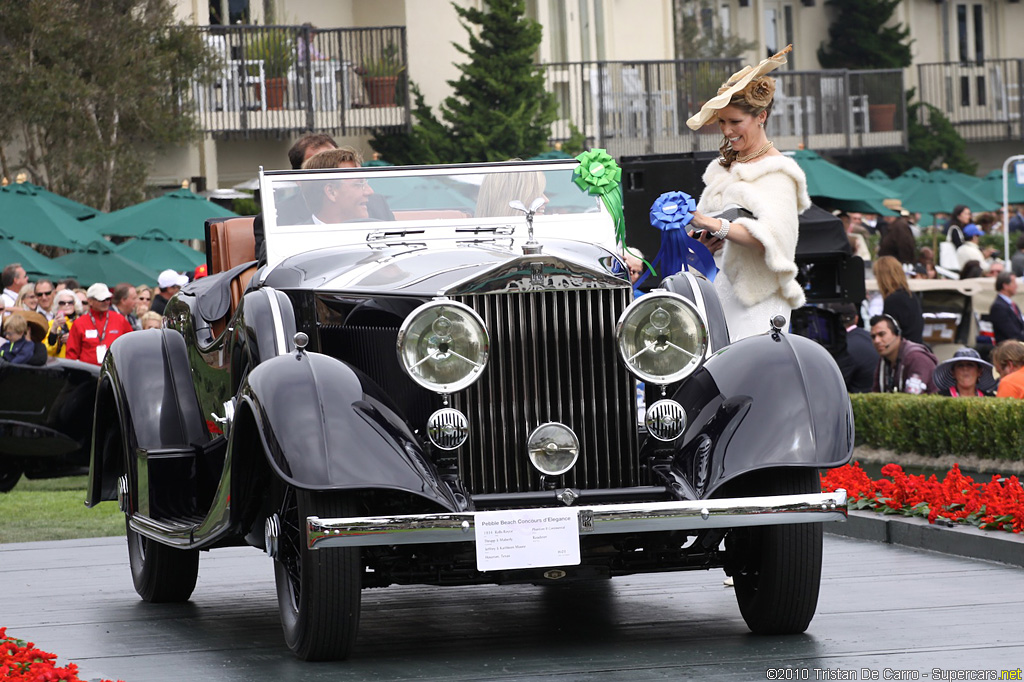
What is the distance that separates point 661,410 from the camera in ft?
19.6

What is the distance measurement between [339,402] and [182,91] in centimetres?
2013

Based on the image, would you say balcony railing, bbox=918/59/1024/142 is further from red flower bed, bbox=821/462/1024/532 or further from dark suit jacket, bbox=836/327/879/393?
red flower bed, bbox=821/462/1024/532

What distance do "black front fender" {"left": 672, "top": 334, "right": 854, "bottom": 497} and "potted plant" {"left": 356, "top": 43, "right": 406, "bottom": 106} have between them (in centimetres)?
2410

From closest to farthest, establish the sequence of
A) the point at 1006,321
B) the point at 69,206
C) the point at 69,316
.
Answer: the point at 69,316, the point at 1006,321, the point at 69,206

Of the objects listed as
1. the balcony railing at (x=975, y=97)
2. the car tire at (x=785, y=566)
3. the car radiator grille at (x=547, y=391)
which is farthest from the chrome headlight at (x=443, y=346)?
the balcony railing at (x=975, y=97)

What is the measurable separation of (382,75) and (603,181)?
2259 centimetres

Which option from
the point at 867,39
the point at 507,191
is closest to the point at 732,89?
the point at 507,191

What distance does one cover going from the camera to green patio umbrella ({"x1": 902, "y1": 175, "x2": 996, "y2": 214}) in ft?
98.1

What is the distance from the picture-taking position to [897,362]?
13750 mm

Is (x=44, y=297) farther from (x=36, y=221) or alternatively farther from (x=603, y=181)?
(x=603, y=181)

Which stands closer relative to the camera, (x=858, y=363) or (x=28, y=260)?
(x=858, y=363)

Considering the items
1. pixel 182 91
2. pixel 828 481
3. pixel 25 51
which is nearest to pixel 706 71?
pixel 182 91

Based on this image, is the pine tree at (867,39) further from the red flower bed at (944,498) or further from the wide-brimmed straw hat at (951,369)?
the red flower bed at (944,498)

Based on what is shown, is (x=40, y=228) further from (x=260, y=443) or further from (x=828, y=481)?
(x=260, y=443)
